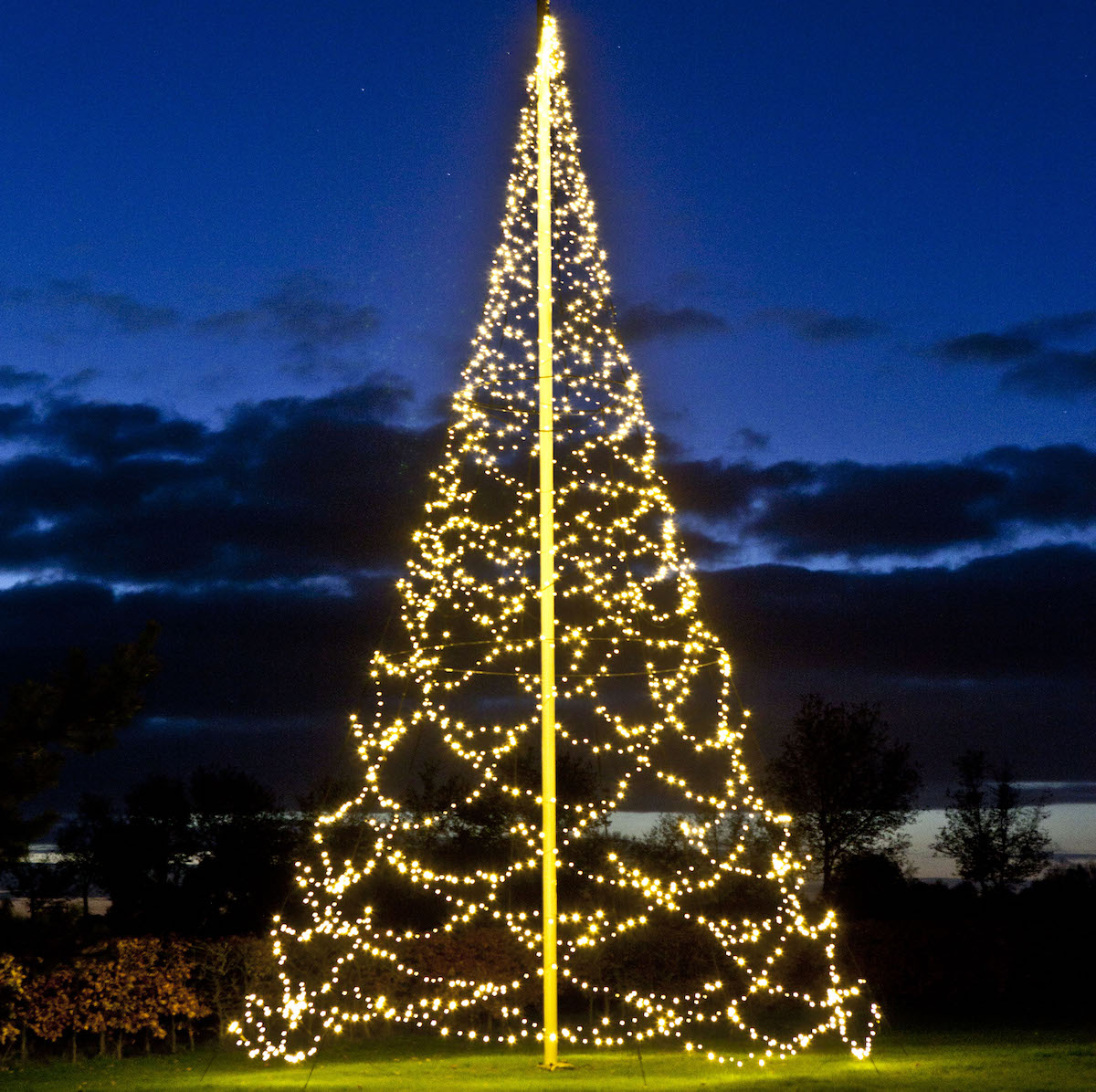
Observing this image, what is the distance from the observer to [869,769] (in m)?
22.8

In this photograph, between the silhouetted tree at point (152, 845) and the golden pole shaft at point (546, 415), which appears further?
the silhouetted tree at point (152, 845)

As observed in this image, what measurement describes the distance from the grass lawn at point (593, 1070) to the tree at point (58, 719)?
10.4 feet

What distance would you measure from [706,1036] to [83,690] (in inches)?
300

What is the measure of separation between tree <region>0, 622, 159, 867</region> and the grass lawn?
3.16m

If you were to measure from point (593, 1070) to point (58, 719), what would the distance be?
4.83 meters

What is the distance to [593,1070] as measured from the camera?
10.4 metres

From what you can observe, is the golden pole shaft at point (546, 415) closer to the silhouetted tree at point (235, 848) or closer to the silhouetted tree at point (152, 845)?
the silhouetted tree at point (235, 848)

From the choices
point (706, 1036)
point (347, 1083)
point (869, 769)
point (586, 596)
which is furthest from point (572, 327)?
point (869, 769)

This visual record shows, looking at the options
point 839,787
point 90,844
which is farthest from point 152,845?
point 839,787

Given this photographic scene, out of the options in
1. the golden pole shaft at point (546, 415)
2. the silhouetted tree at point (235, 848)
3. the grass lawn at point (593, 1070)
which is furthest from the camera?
the silhouetted tree at point (235, 848)

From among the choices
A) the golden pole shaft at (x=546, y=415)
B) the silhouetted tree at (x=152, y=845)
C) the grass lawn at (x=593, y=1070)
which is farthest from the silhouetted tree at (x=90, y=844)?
the golden pole shaft at (x=546, y=415)

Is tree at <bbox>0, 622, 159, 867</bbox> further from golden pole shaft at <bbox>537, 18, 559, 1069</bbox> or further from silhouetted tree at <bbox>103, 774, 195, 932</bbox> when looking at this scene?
silhouetted tree at <bbox>103, 774, 195, 932</bbox>

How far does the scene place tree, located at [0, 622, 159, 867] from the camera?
864 cm

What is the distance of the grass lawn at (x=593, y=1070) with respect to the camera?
32.6 ft
